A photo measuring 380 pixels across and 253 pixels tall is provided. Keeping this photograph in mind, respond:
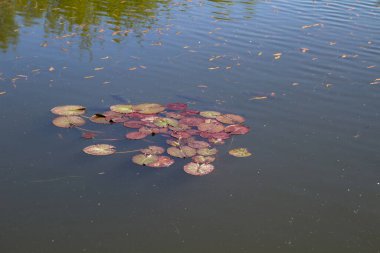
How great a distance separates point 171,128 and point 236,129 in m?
0.66

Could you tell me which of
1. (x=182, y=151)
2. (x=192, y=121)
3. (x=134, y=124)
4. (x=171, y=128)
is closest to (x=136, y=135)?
(x=134, y=124)

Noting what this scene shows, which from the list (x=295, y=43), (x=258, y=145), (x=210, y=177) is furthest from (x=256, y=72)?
(x=210, y=177)

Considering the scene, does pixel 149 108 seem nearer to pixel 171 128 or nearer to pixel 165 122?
pixel 165 122

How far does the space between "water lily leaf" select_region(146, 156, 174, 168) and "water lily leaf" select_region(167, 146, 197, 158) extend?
9 centimetres

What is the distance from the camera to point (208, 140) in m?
4.71

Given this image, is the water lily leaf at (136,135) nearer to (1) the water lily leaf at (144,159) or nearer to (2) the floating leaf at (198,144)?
(1) the water lily leaf at (144,159)

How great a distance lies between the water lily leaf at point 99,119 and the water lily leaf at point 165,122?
0.50 meters

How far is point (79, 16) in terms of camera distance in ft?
29.7

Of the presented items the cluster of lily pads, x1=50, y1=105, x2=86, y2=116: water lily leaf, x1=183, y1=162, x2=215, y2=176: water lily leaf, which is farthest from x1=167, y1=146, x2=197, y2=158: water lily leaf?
x1=50, y1=105, x2=86, y2=116: water lily leaf

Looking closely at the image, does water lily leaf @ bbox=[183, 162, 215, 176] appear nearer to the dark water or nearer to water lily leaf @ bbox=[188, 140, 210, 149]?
the dark water

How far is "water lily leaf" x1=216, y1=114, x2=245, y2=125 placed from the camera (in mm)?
5059

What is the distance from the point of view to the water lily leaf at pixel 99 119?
16.2 feet

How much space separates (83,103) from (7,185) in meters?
1.67

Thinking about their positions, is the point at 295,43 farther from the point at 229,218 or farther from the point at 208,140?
the point at 229,218
